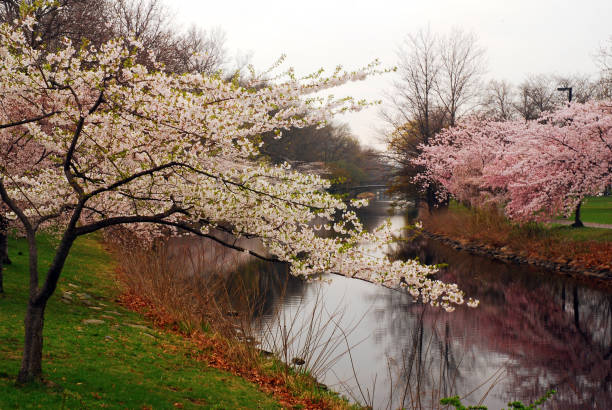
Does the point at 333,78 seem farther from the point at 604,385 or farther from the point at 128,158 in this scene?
the point at 604,385

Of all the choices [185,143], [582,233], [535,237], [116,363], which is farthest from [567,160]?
[116,363]

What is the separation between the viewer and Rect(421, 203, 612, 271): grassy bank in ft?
64.8

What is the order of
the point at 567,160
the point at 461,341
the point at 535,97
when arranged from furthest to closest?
the point at 535,97, the point at 567,160, the point at 461,341

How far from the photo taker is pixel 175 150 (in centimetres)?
616

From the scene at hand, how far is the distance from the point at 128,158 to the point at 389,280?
4.08 m

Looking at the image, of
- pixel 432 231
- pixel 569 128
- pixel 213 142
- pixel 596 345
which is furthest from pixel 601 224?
pixel 213 142

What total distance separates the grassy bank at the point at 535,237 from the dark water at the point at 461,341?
1733 millimetres

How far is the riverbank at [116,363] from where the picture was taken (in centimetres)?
636

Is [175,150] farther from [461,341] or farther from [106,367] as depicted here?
[461,341]

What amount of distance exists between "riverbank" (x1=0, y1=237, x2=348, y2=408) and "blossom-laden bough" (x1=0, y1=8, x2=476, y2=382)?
2.10ft

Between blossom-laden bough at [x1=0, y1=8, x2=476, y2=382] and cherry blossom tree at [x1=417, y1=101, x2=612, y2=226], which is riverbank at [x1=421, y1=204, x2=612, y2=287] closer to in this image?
cherry blossom tree at [x1=417, y1=101, x2=612, y2=226]

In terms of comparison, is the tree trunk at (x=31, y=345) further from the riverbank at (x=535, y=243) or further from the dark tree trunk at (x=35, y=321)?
the riverbank at (x=535, y=243)

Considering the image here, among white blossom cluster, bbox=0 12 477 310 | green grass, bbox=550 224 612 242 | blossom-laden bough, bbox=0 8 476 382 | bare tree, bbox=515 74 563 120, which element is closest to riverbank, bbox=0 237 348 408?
blossom-laden bough, bbox=0 8 476 382

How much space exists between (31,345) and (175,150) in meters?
3.08
